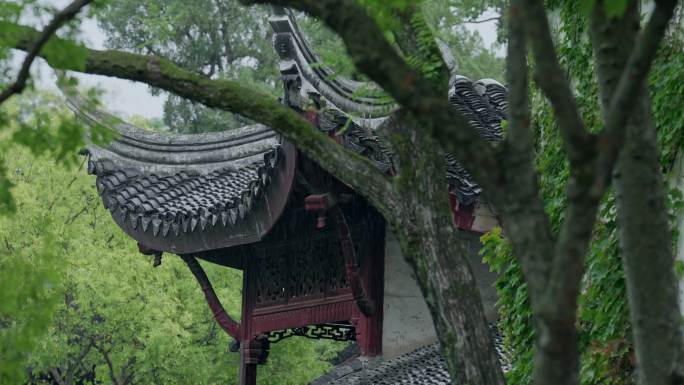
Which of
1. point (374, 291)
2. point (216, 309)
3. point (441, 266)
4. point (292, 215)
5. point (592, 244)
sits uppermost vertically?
point (292, 215)

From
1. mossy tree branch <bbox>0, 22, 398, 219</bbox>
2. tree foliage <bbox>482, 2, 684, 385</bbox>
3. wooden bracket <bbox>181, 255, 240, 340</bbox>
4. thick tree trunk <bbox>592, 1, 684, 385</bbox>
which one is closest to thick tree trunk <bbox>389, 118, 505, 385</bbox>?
mossy tree branch <bbox>0, 22, 398, 219</bbox>

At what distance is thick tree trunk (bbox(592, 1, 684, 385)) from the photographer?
3852 mm

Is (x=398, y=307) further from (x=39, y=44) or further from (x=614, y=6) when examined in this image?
(x=614, y=6)

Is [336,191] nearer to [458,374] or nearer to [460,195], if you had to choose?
[460,195]

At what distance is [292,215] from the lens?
10.1 metres

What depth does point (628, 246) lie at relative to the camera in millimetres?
3873

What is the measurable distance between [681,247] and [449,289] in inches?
77.3

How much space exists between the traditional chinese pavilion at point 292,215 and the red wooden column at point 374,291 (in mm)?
10

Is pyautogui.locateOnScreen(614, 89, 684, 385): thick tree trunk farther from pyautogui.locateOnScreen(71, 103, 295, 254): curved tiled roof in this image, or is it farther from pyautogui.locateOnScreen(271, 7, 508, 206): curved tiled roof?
pyautogui.locateOnScreen(71, 103, 295, 254): curved tiled roof

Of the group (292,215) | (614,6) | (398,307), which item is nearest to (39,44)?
(614,6)

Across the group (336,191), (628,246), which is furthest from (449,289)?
(336,191)

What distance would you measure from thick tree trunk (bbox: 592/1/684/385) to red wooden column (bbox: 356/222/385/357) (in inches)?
241

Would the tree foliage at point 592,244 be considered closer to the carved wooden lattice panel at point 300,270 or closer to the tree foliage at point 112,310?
the carved wooden lattice panel at point 300,270

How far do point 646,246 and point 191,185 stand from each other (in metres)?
8.03
